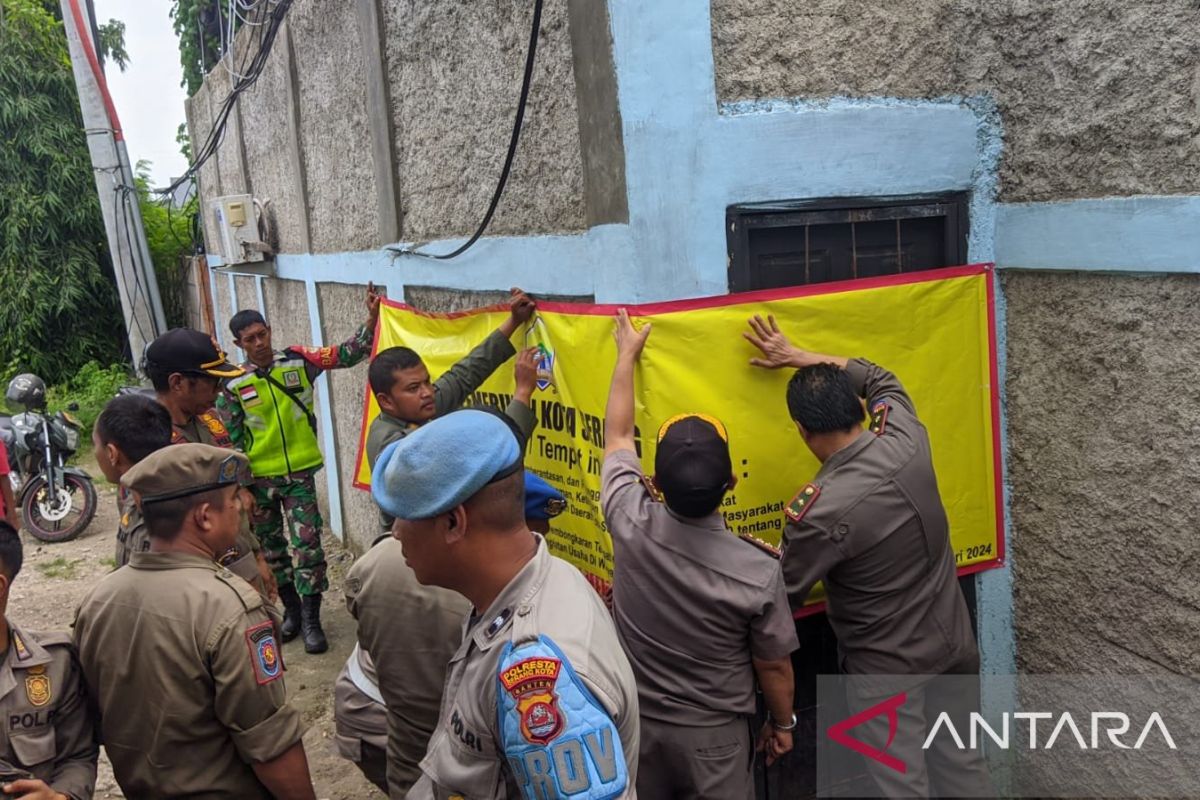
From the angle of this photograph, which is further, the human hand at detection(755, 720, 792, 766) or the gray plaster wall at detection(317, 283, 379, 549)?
the gray plaster wall at detection(317, 283, 379, 549)

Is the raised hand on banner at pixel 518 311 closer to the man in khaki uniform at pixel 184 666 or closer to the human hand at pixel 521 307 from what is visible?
the human hand at pixel 521 307

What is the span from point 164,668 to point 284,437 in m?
3.30

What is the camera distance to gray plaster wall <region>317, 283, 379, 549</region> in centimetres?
598

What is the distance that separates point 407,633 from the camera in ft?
7.63

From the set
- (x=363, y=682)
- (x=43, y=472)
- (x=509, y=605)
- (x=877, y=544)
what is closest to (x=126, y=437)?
(x=363, y=682)

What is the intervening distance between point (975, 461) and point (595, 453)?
1.35 m

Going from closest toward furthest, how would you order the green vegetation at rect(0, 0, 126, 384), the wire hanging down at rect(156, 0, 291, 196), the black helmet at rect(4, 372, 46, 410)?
the wire hanging down at rect(156, 0, 291, 196)
the black helmet at rect(4, 372, 46, 410)
the green vegetation at rect(0, 0, 126, 384)

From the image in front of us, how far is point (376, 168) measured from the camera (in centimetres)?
517

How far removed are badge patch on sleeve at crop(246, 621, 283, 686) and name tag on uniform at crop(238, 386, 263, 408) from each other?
3.20 meters

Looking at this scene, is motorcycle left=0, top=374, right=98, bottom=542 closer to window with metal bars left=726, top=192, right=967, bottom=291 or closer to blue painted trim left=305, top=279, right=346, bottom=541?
blue painted trim left=305, top=279, right=346, bottom=541

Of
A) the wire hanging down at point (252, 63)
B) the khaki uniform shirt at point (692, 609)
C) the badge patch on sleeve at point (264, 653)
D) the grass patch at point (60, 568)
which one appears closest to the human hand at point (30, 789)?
the badge patch on sleeve at point (264, 653)

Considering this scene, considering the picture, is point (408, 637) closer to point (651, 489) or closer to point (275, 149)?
point (651, 489)

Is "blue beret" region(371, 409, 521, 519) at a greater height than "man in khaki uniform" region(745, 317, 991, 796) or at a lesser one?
greater

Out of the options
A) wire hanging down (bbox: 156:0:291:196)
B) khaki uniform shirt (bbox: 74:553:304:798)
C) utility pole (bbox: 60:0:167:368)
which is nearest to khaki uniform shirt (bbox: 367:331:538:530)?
khaki uniform shirt (bbox: 74:553:304:798)
